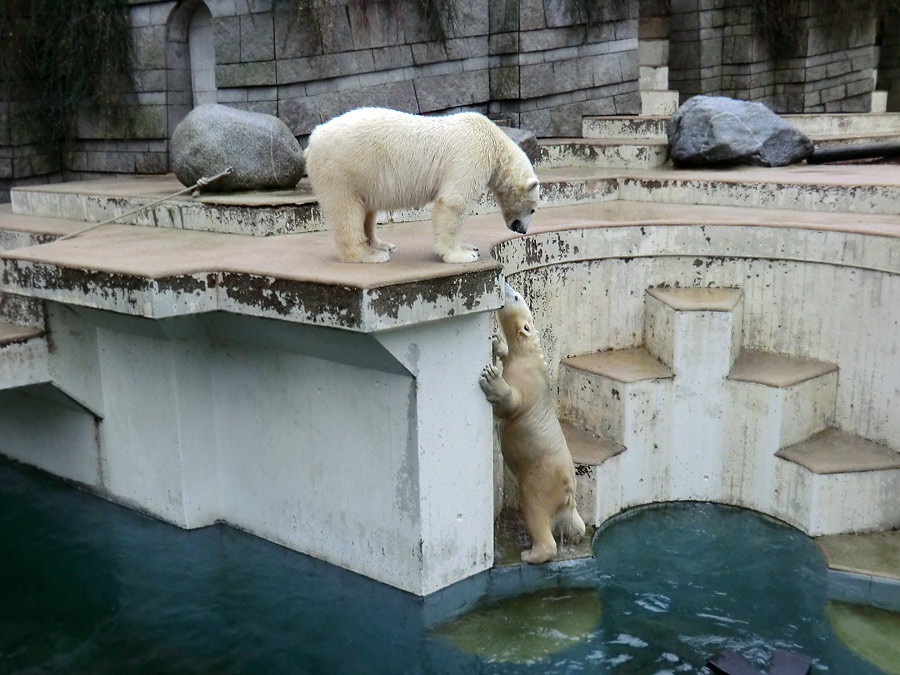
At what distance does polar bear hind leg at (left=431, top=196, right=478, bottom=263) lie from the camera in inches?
174

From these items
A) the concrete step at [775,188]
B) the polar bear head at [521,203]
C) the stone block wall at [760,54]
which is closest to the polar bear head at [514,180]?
the polar bear head at [521,203]

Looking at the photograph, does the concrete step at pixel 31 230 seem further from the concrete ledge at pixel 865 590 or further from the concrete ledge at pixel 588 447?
the concrete ledge at pixel 865 590

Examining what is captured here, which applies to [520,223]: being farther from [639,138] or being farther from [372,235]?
[639,138]

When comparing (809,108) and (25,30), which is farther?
(809,108)

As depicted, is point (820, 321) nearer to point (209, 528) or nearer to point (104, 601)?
point (209, 528)

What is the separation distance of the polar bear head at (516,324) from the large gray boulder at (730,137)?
13.5 ft

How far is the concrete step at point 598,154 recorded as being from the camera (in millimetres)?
8938

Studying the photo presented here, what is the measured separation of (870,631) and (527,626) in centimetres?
173

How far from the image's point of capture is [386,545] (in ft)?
15.5

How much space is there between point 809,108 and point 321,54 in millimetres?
7948

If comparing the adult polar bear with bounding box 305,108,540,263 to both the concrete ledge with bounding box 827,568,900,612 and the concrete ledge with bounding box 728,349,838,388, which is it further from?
the concrete ledge with bounding box 827,568,900,612

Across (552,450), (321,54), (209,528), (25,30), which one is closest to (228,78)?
(321,54)

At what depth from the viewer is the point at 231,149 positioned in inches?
261

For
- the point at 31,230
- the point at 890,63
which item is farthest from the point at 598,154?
the point at 890,63
